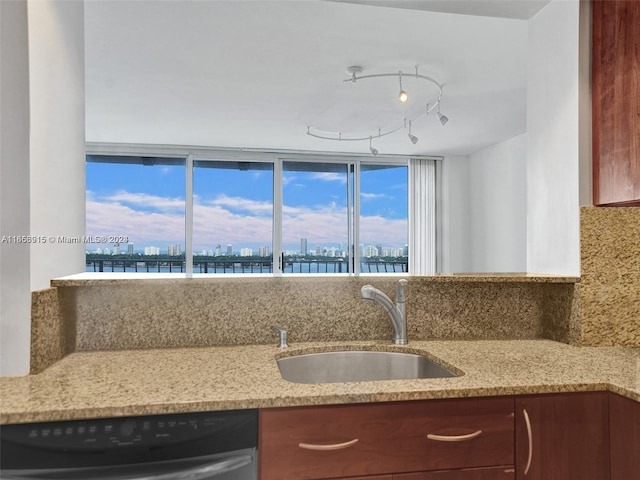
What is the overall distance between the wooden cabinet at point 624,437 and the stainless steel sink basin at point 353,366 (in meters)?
0.56

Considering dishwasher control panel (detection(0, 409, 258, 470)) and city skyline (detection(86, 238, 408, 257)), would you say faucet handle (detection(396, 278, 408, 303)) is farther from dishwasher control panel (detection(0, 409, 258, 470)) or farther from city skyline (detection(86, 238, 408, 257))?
city skyline (detection(86, 238, 408, 257))

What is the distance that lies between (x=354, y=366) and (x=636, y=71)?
136 cm

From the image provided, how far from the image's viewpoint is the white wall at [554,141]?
70.9 inches

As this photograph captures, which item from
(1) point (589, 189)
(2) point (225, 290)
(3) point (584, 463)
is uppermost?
(1) point (589, 189)

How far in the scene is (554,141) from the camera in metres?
1.91

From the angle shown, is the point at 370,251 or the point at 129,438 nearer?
the point at 129,438

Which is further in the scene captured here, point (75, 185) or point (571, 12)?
point (571, 12)

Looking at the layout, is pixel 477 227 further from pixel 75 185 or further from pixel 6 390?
pixel 6 390

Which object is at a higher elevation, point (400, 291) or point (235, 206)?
point (235, 206)

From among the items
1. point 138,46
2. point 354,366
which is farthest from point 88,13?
point 354,366

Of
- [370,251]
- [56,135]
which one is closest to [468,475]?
[56,135]

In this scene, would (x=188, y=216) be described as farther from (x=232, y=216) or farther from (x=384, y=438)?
(x=384, y=438)

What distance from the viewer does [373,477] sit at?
123cm

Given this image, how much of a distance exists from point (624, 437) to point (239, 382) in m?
1.03
